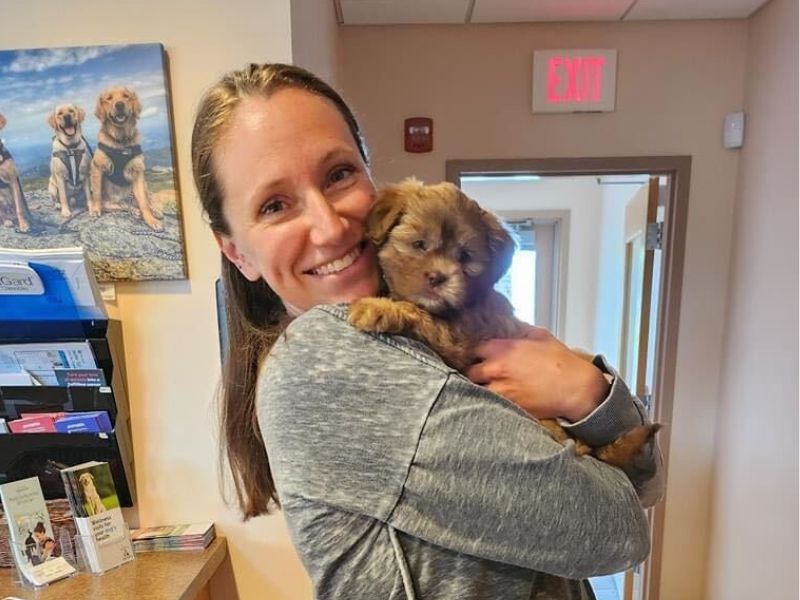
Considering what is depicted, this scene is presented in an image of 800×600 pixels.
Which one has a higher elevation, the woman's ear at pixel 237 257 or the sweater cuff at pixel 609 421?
the woman's ear at pixel 237 257

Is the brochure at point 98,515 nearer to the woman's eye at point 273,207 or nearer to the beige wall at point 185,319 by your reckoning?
the beige wall at point 185,319

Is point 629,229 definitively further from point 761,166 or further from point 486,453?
point 486,453

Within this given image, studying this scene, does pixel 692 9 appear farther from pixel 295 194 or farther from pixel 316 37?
pixel 295 194

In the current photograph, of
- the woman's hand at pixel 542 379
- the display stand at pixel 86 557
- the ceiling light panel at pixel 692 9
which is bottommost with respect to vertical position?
the display stand at pixel 86 557

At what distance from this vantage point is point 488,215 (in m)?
0.96

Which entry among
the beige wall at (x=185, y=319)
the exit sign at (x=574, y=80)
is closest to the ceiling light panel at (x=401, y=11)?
Answer: the exit sign at (x=574, y=80)

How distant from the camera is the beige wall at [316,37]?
160cm

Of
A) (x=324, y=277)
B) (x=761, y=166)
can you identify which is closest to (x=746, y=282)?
(x=761, y=166)

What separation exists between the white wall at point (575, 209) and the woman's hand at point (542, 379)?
3833mm

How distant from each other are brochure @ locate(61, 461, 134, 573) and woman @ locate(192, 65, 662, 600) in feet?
3.61

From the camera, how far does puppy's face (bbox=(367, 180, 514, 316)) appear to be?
2.86 feet

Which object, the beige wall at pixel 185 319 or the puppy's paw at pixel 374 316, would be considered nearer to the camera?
the puppy's paw at pixel 374 316

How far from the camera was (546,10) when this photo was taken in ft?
7.94

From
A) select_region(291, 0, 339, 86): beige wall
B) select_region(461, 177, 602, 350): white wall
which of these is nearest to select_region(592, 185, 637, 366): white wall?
select_region(461, 177, 602, 350): white wall
